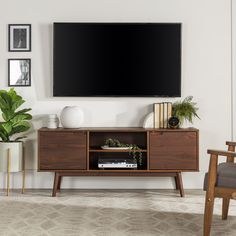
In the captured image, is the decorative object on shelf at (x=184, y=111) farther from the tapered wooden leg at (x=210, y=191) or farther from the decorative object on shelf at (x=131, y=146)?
the tapered wooden leg at (x=210, y=191)

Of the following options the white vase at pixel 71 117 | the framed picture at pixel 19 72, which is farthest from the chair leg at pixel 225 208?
the framed picture at pixel 19 72

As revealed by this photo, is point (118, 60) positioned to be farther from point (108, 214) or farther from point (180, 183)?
point (108, 214)

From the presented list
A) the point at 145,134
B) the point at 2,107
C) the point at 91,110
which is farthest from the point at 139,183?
the point at 2,107

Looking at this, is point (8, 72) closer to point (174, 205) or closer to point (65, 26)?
point (65, 26)

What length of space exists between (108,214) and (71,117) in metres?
1.16

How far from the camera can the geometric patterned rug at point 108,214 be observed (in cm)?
286

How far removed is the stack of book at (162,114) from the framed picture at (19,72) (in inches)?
56.1

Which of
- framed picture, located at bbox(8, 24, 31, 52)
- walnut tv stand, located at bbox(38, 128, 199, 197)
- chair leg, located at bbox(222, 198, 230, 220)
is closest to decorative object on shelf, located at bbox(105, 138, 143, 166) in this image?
walnut tv stand, located at bbox(38, 128, 199, 197)

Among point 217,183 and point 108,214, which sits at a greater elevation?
point 217,183

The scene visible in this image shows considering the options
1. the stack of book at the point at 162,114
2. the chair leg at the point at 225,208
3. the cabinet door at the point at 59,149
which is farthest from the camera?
the stack of book at the point at 162,114

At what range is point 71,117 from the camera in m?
4.02

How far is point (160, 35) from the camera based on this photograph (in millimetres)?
4254

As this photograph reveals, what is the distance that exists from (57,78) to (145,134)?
112cm

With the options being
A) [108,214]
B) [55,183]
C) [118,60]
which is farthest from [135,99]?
[108,214]
